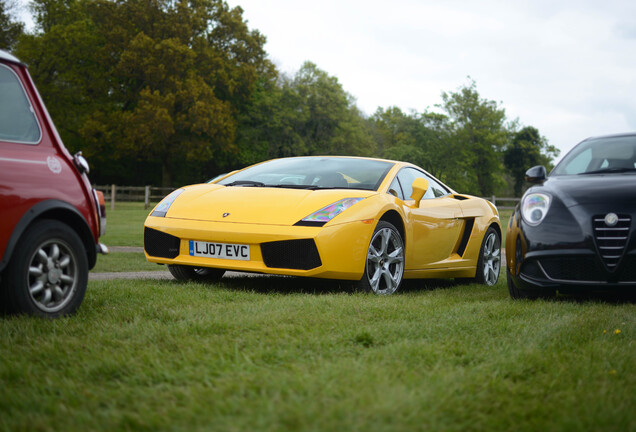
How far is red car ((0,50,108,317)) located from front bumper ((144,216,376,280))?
52.5 inches

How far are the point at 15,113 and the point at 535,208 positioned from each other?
13.0 feet

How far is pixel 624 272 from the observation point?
5.44 metres

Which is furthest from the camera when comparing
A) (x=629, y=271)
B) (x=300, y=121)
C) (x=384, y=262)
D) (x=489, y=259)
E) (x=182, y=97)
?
(x=300, y=121)

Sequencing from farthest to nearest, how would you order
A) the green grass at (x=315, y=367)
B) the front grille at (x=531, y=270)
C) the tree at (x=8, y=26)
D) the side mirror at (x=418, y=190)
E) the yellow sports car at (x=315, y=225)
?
the tree at (x=8, y=26) → the side mirror at (x=418, y=190) → the yellow sports car at (x=315, y=225) → the front grille at (x=531, y=270) → the green grass at (x=315, y=367)

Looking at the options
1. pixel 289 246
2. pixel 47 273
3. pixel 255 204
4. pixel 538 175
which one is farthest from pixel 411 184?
pixel 47 273

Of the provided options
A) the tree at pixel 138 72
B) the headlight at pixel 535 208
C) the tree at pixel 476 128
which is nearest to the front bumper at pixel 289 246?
the headlight at pixel 535 208

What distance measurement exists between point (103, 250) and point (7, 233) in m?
0.84

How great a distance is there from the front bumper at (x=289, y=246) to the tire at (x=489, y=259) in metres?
2.58

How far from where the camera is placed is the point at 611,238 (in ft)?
17.9

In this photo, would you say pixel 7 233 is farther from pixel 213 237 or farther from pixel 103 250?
pixel 213 237

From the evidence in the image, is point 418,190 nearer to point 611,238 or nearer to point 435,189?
point 435,189

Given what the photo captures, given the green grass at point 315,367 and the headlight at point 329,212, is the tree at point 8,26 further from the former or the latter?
the green grass at point 315,367

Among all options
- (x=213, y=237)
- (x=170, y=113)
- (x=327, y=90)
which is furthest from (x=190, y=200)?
(x=327, y=90)

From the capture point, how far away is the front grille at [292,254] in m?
5.80
